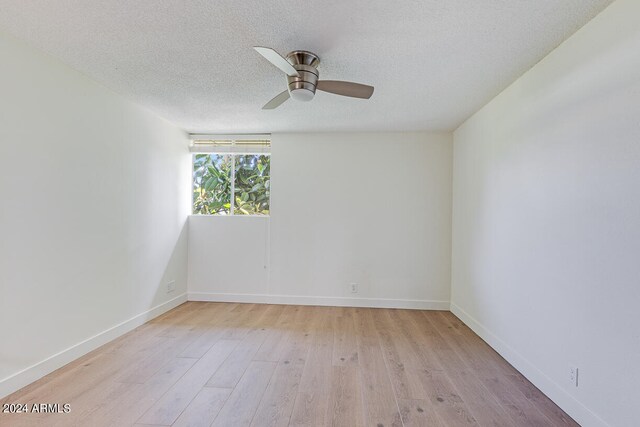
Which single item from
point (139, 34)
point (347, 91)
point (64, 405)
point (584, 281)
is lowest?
point (64, 405)

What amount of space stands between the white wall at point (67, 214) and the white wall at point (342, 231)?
101cm

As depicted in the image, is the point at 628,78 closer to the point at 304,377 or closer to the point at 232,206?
the point at 304,377

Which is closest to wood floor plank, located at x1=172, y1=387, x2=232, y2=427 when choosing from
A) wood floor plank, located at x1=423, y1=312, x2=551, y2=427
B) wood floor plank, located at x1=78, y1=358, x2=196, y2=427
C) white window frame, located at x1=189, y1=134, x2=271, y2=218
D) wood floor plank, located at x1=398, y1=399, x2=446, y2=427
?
wood floor plank, located at x1=78, y1=358, x2=196, y2=427

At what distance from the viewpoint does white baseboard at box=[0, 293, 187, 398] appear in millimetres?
1955

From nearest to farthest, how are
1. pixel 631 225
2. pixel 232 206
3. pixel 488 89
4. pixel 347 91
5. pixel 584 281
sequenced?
1. pixel 631 225
2. pixel 584 281
3. pixel 347 91
4. pixel 488 89
5. pixel 232 206

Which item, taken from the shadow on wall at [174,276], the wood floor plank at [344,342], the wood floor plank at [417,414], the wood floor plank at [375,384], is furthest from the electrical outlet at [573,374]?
the shadow on wall at [174,276]

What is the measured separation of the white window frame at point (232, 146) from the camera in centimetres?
418

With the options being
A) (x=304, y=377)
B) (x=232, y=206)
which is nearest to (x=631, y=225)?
(x=304, y=377)

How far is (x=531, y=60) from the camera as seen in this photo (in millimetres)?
2133

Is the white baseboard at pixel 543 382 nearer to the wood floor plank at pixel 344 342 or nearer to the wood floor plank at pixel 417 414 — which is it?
the wood floor plank at pixel 417 414

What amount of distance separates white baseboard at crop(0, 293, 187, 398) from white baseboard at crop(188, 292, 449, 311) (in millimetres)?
762

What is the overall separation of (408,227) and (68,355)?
3631mm

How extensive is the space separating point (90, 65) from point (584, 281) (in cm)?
364

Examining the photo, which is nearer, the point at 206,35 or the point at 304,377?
the point at 206,35
